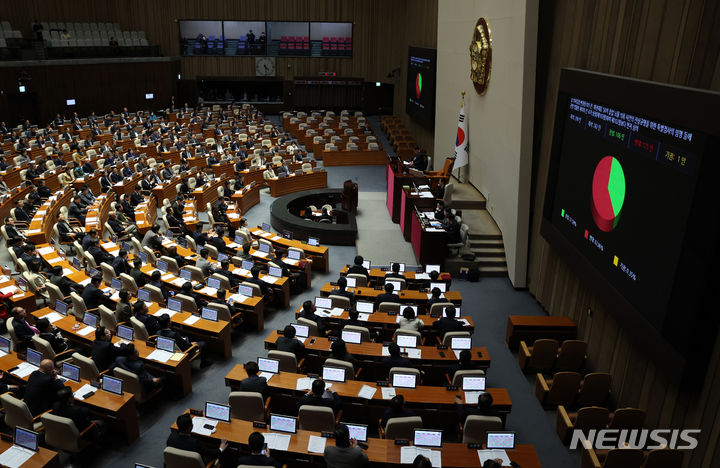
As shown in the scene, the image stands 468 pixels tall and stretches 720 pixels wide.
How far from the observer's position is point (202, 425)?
6.89 meters

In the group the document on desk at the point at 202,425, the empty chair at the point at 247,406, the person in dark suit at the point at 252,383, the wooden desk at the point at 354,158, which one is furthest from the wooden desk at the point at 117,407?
the wooden desk at the point at 354,158

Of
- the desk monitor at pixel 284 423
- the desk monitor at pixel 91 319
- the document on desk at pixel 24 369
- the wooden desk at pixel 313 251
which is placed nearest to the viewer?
the desk monitor at pixel 284 423

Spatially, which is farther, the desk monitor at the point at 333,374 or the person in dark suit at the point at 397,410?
the desk monitor at the point at 333,374

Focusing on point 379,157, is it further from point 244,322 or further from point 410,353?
point 410,353

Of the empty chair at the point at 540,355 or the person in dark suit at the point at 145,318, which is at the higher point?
the person in dark suit at the point at 145,318

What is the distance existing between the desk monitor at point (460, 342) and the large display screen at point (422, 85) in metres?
15.5

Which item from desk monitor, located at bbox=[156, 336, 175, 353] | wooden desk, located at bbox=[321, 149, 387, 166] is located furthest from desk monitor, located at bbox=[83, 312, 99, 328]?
wooden desk, located at bbox=[321, 149, 387, 166]

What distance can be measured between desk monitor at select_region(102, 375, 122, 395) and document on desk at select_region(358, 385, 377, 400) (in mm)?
3332

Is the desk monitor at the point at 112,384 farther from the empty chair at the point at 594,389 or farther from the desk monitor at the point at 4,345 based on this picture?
the empty chair at the point at 594,389

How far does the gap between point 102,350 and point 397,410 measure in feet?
15.0

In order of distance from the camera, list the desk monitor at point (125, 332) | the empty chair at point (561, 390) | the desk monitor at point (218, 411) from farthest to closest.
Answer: the desk monitor at point (125, 332), the empty chair at point (561, 390), the desk monitor at point (218, 411)

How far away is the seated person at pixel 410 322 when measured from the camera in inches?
366

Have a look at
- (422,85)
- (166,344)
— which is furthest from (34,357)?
(422,85)

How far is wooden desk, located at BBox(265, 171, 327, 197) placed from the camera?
787 inches
